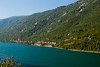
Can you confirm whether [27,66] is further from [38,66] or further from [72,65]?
[72,65]

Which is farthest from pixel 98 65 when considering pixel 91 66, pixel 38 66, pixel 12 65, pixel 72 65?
pixel 12 65

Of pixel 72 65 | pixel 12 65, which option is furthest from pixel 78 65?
pixel 12 65

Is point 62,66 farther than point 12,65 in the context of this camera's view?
Yes

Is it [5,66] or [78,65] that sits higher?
[5,66]

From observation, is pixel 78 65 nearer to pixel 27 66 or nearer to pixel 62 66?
pixel 62 66

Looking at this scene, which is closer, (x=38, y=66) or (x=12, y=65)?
(x=12, y=65)

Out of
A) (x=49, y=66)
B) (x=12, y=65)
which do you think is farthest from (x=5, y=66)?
(x=49, y=66)

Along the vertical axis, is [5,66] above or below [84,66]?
above

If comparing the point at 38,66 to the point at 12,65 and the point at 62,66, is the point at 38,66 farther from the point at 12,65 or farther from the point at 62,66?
the point at 12,65
